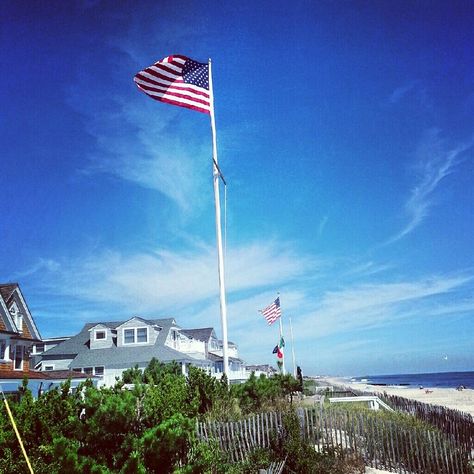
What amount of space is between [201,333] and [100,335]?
15250 millimetres

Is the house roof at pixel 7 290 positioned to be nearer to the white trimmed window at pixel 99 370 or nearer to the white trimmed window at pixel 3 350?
the white trimmed window at pixel 3 350

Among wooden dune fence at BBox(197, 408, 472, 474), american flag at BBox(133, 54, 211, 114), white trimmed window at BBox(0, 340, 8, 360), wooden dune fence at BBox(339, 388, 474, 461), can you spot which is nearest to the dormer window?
white trimmed window at BBox(0, 340, 8, 360)

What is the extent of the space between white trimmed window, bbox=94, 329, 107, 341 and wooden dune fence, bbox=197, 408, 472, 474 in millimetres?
34680

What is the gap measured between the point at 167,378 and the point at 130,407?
4.87 m

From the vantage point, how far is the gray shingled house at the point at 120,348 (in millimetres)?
40031

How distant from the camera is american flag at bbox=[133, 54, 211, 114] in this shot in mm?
14969

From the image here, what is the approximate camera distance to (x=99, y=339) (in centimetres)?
4388

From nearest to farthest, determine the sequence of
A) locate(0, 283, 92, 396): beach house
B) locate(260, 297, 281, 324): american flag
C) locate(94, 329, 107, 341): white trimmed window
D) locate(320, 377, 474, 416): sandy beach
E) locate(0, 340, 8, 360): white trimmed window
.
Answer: locate(0, 283, 92, 396): beach house, locate(0, 340, 8, 360): white trimmed window, locate(260, 297, 281, 324): american flag, locate(94, 329, 107, 341): white trimmed window, locate(320, 377, 474, 416): sandy beach

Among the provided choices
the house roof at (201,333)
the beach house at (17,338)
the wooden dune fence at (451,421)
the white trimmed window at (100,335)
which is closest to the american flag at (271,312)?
the beach house at (17,338)

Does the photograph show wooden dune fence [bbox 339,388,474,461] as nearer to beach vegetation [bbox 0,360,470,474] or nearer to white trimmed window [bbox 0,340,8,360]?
beach vegetation [bbox 0,360,470,474]

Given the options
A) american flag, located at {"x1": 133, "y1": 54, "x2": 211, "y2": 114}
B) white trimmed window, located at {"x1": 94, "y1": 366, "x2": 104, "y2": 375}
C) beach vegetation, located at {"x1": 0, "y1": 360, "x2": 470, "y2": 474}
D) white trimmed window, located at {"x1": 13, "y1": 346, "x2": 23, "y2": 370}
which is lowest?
beach vegetation, located at {"x1": 0, "y1": 360, "x2": 470, "y2": 474}

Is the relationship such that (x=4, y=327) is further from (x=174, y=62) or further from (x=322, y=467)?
(x=322, y=467)

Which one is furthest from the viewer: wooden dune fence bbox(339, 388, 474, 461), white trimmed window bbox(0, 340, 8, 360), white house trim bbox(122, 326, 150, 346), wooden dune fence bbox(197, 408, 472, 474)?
white house trim bbox(122, 326, 150, 346)

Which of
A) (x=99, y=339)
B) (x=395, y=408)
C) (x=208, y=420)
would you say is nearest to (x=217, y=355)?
(x=99, y=339)
